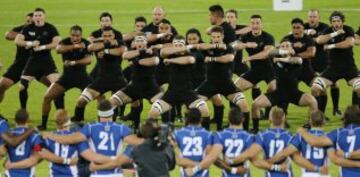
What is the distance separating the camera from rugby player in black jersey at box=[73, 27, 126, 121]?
2019cm

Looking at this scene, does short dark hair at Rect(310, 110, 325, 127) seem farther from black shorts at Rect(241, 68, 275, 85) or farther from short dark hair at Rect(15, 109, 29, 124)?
black shorts at Rect(241, 68, 275, 85)

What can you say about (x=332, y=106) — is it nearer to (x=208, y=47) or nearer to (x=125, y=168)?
(x=208, y=47)

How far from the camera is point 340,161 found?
46.4 feet

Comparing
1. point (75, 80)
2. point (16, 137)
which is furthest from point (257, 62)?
point (16, 137)

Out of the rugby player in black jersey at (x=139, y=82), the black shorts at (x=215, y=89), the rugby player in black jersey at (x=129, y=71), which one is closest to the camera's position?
the rugby player in black jersey at (x=139, y=82)

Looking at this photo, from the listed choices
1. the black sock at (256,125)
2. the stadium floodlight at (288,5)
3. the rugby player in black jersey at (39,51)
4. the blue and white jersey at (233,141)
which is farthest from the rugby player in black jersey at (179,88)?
the blue and white jersey at (233,141)

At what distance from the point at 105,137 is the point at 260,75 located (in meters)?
7.33

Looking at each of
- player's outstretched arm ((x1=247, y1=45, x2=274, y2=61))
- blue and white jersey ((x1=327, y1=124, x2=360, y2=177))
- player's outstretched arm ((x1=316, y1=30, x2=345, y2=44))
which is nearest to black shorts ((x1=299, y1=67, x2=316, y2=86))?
player's outstretched arm ((x1=316, y1=30, x2=345, y2=44))

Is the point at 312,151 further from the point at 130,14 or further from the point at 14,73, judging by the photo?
the point at 130,14

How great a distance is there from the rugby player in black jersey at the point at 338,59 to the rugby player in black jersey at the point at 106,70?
154 inches

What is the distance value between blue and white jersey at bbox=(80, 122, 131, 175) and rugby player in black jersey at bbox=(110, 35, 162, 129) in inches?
198

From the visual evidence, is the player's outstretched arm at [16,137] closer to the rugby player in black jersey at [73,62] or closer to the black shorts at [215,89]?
the black shorts at [215,89]

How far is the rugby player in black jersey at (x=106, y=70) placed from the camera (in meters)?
20.2

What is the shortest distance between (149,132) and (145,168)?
447mm
